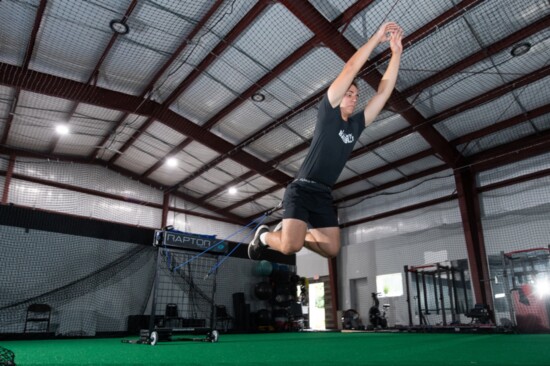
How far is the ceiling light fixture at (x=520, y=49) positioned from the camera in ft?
19.4

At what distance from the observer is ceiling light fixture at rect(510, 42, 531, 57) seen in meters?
5.90

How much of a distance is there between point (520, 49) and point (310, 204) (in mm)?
5918

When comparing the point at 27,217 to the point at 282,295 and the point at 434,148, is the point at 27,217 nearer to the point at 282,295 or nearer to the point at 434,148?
the point at 282,295

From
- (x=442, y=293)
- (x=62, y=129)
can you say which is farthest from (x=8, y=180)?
(x=442, y=293)

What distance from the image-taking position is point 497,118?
7844mm

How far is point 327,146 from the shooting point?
2.12 meters

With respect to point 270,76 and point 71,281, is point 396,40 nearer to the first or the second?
point 270,76

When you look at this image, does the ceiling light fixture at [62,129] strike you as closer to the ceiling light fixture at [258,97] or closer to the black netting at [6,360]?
the ceiling light fixture at [258,97]

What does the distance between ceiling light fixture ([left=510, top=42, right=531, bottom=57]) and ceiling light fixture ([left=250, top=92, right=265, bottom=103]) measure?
4554 millimetres

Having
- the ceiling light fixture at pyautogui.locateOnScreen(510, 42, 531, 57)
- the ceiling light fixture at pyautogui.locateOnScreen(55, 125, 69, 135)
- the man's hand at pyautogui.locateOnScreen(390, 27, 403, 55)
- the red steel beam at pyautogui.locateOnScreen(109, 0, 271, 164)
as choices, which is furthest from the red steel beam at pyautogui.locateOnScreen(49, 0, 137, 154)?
the ceiling light fixture at pyautogui.locateOnScreen(510, 42, 531, 57)

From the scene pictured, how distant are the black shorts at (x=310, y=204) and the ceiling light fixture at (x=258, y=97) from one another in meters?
5.81

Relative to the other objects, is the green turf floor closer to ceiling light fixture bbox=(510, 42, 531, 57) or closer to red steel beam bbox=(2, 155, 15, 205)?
ceiling light fixture bbox=(510, 42, 531, 57)

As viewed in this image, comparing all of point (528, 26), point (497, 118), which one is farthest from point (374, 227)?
point (528, 26)

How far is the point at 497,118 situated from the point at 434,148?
4.52 ft
